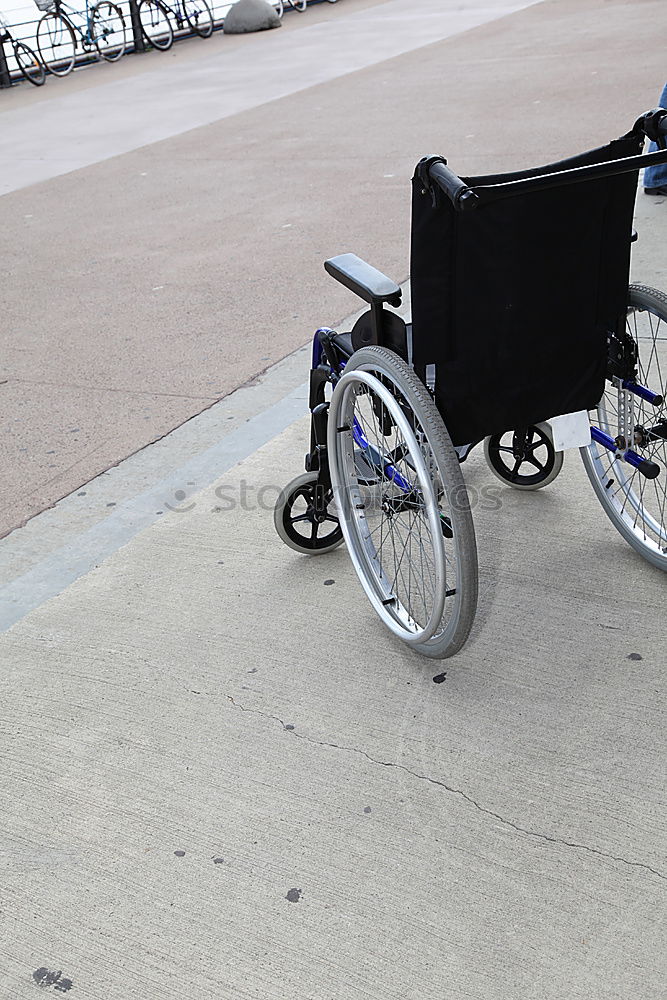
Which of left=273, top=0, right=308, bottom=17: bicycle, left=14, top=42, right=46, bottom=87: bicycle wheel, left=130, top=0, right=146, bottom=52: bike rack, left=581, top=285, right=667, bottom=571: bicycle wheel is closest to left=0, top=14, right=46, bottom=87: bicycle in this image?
left=14, top=42, right=46, bottom=87: bicycle wheel

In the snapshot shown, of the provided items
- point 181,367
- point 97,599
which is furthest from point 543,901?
point 181,367

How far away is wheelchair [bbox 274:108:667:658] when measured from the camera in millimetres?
2221

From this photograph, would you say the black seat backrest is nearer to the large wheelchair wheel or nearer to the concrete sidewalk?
the large wheelchair wheel

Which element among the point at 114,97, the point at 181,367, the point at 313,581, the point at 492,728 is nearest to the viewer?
the point at 492,728

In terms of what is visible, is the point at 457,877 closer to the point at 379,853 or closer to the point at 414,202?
the point at 379,853

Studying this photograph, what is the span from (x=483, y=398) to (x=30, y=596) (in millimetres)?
1530

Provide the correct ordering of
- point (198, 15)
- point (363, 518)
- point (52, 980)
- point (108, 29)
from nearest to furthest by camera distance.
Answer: point (52, 980) → point (363, 518) → point (108, 29) → point (198, 15)

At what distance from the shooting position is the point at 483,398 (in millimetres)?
2416

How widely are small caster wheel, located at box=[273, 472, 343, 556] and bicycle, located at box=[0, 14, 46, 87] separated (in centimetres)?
1372

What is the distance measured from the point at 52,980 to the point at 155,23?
17.3 metres

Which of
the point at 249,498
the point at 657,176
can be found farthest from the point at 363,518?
the point at 657,176

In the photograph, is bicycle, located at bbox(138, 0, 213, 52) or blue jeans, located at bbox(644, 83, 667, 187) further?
bicycle, located at bbox(138, 0, 213, 52)

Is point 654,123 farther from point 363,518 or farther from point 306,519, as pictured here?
point 306,519

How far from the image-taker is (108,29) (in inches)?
634
